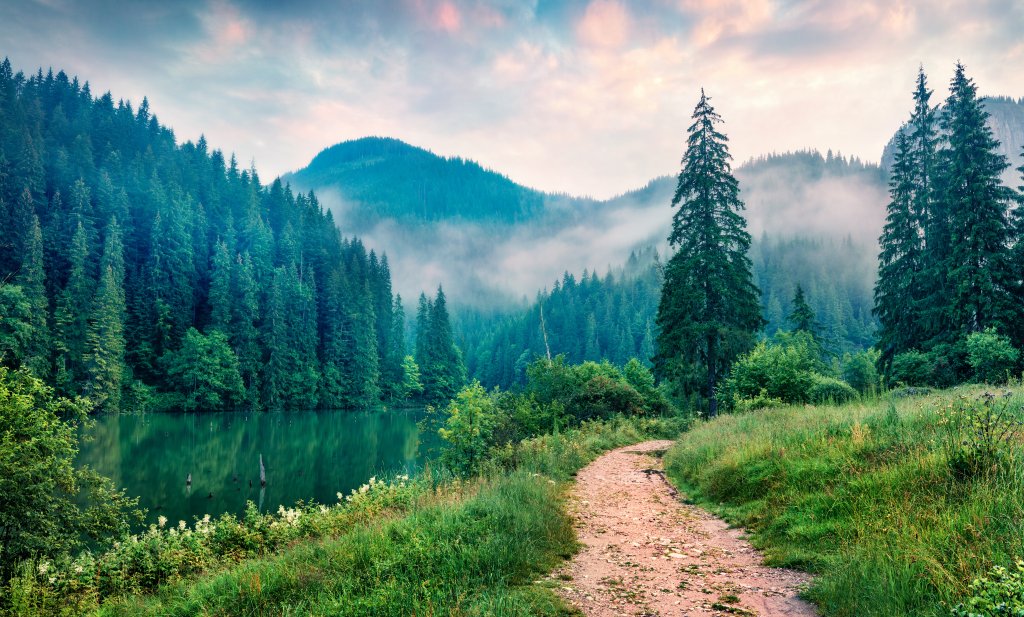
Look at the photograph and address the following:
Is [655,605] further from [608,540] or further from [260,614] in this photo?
[260,614]

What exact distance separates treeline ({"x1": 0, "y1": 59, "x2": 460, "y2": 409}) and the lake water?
30.4 feet

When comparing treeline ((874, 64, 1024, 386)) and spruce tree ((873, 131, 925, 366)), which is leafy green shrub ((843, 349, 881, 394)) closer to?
spruce tree ((873, 131, 925, 366))

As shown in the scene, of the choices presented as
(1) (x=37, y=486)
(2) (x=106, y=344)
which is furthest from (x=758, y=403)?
(2) (x=106, y=344)

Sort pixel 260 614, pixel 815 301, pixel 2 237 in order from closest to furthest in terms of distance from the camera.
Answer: pixel 260 614 < pixel 2 237 < pixel 815 301

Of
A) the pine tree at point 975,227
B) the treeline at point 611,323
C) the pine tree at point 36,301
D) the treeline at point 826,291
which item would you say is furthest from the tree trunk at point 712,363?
the treeline at point 826,291

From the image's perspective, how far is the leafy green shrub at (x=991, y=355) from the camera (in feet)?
72.0

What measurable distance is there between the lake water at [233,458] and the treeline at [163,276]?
926cm

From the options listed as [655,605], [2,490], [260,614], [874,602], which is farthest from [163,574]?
[874,602]

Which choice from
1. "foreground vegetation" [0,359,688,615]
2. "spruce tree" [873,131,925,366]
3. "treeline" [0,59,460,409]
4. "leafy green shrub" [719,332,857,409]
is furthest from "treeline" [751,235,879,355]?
"foreground vegetation" [0,359,688,615]

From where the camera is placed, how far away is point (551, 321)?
140375mm

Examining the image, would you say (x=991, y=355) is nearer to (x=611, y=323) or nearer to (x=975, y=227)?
(x=975, y=227)

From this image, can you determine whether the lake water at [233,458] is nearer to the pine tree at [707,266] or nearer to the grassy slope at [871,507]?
A: the pine tree at [707,266]

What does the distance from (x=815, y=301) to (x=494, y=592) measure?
161m

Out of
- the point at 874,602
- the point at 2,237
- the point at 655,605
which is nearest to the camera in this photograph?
the point at 874,602
